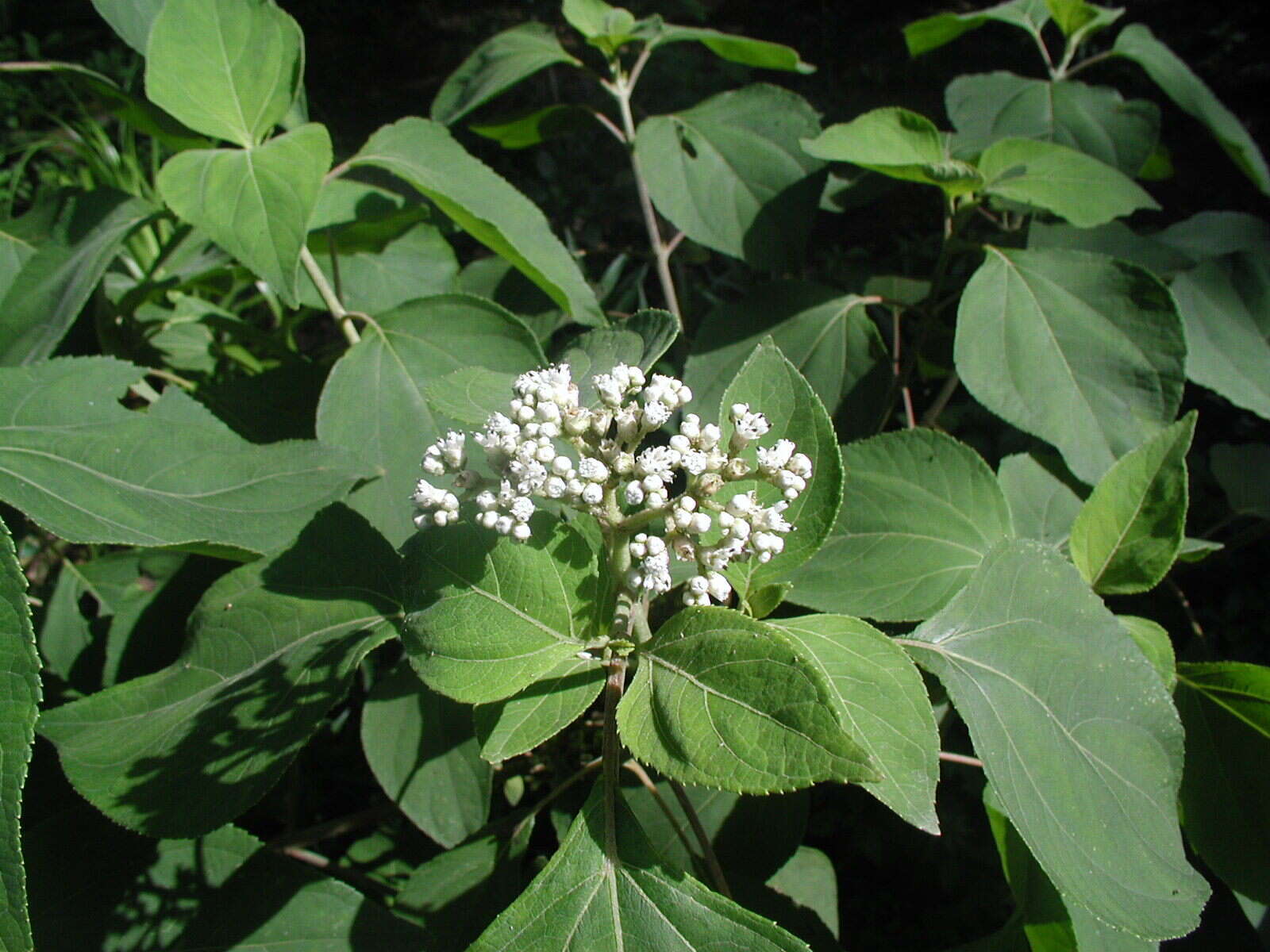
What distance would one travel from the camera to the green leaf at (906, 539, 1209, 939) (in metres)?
1.05

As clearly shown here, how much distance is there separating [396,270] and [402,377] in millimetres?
573

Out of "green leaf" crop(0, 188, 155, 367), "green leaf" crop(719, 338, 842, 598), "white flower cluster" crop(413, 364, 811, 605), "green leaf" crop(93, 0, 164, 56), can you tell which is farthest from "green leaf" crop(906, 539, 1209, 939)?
"green leaf" crop(93, 0, 164, 56)

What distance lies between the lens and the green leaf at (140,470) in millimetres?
1183

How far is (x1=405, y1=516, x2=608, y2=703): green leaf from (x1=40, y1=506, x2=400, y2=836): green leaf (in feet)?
0.81

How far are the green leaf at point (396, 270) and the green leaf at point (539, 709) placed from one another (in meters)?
1.15

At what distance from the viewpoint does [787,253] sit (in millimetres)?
1803

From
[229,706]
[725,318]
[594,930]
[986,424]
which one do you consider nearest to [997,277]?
[725,318]

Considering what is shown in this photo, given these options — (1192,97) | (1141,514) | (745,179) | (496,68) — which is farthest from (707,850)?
(1192,97)

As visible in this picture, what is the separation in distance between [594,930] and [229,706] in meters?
0.58

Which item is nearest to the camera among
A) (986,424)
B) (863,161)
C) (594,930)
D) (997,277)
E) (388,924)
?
(594,930)

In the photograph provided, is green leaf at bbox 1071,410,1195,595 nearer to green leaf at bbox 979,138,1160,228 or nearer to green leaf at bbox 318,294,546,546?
green leaf at bbox 979,138,1160,228

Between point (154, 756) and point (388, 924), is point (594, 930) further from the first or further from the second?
point (154, 756)

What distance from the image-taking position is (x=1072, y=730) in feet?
3.78

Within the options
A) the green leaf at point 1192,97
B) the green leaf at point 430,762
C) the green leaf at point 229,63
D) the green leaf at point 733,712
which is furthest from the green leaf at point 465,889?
the green leaf at point 1192,97
